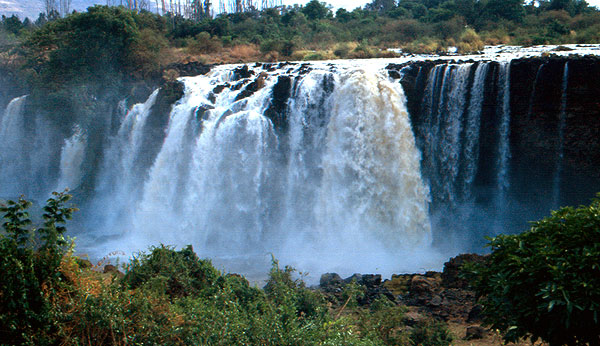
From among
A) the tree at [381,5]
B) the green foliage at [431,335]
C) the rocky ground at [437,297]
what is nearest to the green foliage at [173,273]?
the rocky ground at [437,297]

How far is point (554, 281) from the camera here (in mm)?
4246

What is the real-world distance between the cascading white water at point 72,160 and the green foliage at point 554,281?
2022 centimetres

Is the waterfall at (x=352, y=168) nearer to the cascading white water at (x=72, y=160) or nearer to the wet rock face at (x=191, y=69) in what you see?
the wet rock face at (x=191, y=69)

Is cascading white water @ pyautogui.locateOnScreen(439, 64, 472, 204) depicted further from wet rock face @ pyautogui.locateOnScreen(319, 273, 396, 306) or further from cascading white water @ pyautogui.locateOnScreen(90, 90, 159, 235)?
cascading white water @ pyautogui.locateOnScreen(90, 90, 159, 235)

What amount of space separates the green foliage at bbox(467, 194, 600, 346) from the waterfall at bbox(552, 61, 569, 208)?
30.2ft

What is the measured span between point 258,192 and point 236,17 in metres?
27.6

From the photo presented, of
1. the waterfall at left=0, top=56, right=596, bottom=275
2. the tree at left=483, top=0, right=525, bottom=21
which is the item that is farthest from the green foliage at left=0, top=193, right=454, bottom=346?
the tree at left=483, top=0, right=525, bottom=21

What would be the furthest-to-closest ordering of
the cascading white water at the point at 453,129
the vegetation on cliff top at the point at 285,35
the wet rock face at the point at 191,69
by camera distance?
the vegetation on cliff top at the point at 285,35 < the wet rock face at the point at 191,69 < the cascading white water at the point at 453,129

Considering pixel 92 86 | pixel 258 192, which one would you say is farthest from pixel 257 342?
pixel 92 86

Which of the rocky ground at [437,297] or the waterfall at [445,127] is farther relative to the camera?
the waterfall at [445,127]

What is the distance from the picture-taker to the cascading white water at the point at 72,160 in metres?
21.4

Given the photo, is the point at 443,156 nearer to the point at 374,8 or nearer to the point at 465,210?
the point at 465,210

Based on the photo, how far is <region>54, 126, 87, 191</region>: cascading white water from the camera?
21.4m

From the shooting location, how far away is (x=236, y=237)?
15461 millimetres
